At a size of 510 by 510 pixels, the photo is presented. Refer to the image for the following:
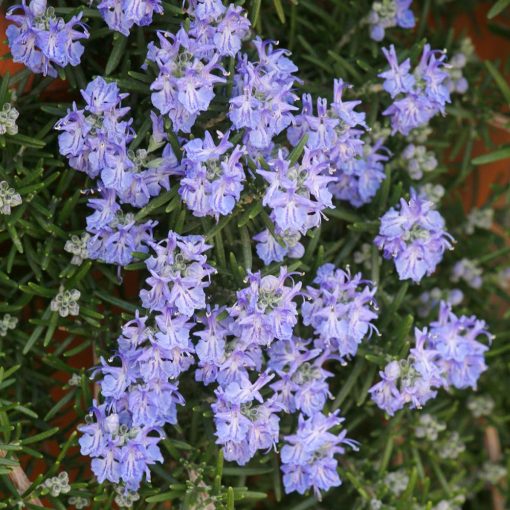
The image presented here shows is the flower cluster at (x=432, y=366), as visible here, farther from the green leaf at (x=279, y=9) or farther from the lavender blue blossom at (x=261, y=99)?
the green leaf at (x=279, y=9)

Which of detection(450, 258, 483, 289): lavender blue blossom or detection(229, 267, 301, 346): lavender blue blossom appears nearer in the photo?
detection(229, 267, 301, 346): lavender blue blossom

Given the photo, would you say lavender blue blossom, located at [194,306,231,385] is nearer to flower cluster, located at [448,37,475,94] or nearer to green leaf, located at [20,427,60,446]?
green leaf, located at [20,427,60,446]

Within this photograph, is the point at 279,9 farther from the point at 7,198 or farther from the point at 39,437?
the point at 39,437

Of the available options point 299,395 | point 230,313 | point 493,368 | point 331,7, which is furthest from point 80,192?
point 493,368

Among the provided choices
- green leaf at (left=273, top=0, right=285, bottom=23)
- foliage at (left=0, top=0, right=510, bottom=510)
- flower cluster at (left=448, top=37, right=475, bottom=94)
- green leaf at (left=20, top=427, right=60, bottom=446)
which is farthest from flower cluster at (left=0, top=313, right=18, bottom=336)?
flower cluster at (left=448, top=37, right=475, bottom=94)

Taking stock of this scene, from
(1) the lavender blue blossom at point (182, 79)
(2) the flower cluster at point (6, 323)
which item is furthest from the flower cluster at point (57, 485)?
(1) the lavender blue blossom at point (182, 79)

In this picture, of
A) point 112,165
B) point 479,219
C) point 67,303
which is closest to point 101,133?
point 112,165

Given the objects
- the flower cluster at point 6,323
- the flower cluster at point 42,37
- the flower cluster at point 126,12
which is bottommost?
the flower cluster at point 6,323
